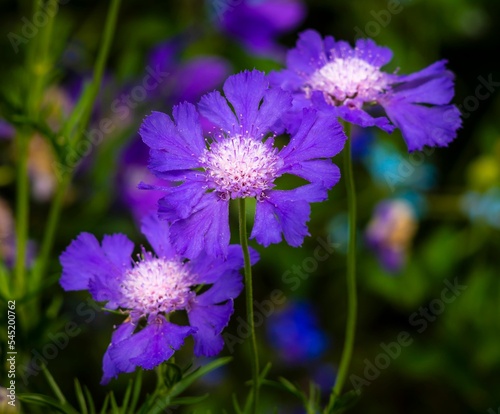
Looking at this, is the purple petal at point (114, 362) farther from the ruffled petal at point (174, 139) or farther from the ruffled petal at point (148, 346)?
the ruffled petal at point (174, 139)

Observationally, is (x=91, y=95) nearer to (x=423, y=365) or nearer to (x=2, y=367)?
(x=2, y=367)

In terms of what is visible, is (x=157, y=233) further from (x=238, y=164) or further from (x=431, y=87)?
(x=431, y=87)

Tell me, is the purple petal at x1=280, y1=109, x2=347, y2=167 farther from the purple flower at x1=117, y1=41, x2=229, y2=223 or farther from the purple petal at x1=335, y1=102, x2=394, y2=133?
the purple flower at x1=117, y1=41, x2=229, y2=223

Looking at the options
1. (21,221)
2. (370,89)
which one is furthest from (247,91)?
(21,221)

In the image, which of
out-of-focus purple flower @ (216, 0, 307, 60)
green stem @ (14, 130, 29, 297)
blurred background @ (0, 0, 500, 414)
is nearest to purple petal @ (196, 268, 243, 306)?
green stem @ (14, 130, 29, 297)

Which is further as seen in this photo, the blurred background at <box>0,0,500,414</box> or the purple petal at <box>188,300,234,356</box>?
the blurred background at <box>0,0,500,414</box>

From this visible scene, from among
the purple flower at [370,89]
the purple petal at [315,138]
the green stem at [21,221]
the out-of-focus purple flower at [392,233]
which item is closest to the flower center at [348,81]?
the purple flower at [370,89]
